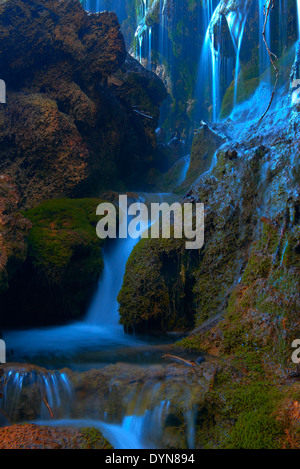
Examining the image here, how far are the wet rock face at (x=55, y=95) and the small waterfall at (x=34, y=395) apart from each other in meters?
5.80

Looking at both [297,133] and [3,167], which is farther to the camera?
[3,167]

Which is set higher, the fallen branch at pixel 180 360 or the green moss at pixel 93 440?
the fallen branch at pixel 180 360

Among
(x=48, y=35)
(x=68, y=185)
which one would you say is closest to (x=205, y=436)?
(x=68, y=185)

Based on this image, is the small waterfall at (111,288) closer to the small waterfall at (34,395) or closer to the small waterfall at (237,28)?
the small waterfall at (34,395)

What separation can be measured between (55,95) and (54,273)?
557 cm

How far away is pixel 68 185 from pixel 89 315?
3.69 meters

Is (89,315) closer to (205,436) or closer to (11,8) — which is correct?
(205,436)

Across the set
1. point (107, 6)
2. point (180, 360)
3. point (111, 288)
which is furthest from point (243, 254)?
point (107, 6)

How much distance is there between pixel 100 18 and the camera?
10.8m

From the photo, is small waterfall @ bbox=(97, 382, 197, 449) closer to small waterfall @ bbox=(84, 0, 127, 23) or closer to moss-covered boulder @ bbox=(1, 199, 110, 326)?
moss-covered boulder @ bbox=(1, 199, 110, 326)

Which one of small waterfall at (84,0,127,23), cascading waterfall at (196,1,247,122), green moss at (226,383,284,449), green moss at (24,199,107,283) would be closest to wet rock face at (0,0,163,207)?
green moss at (24,199,107,283)

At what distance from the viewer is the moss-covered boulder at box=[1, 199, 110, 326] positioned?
262 inches

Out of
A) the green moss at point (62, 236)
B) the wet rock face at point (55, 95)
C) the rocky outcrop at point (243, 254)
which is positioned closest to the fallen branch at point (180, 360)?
the rocky outcrop at point (243, 254)

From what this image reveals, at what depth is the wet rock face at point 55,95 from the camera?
920 centimetres
